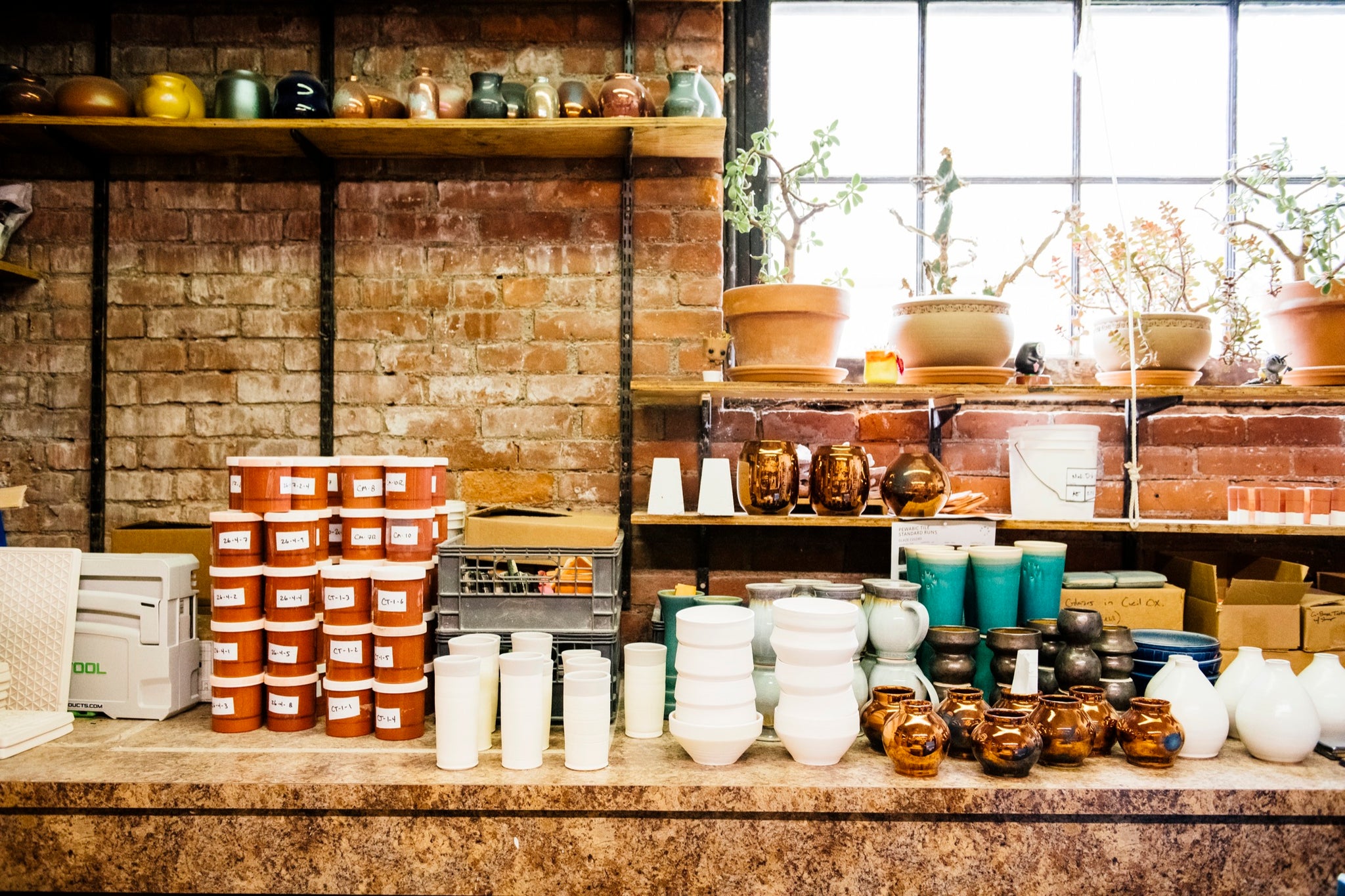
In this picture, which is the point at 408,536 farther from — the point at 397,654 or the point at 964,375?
the point at 964,375

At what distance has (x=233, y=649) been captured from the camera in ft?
5.82

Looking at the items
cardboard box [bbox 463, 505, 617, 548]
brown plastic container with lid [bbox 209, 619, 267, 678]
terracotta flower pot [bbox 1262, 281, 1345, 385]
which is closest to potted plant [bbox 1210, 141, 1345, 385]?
terracotta flower pot [bbox 1262, 281, 1345, 385]

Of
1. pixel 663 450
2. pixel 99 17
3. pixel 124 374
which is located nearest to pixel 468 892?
pixel 663 450

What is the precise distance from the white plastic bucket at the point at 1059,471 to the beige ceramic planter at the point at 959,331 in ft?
0.71

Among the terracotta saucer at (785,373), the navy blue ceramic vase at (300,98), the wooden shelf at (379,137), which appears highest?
the navy blue ceramic vase at (300,98)

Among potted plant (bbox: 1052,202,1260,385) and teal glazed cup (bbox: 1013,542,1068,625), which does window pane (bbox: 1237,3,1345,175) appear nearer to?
potted plant (bbox: 1052,202,1260,385)

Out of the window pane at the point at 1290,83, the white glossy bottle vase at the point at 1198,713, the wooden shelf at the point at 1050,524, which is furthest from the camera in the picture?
the window pane at the point at 1290,83

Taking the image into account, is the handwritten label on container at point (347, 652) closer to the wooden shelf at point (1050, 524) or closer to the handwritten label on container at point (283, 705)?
the handwritten label on container at point (283, 705)

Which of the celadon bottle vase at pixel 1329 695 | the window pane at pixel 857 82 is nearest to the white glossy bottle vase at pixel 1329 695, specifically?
the celadon bottle vase at pixel 1329 695

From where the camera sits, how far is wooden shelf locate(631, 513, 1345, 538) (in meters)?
1.97

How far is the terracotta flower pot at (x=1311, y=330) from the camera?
204 cm

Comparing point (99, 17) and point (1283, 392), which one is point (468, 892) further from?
point (99, 17)

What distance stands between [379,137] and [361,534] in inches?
40.8

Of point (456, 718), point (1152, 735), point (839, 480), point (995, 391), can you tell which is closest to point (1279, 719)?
point (1152, 735)
